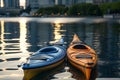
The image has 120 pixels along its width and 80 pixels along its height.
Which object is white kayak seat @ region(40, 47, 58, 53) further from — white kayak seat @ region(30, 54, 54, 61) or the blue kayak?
white kayak seat @ region(30, 54, 54, 61)

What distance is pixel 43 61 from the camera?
27.3 meters

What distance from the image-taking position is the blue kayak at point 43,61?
2566 cm

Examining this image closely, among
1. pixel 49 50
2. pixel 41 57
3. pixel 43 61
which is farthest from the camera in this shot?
pixel 49 50

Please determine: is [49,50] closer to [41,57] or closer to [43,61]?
[41,57]

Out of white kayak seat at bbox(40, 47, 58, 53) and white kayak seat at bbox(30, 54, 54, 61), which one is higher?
white kayak seat at bbox(30, 54, 54, 61)

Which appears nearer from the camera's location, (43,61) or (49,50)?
(43,61)

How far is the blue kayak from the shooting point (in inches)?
1010

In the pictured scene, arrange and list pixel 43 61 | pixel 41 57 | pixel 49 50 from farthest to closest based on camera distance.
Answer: pixel 49 50, pixel 41 57, pixel 43 61

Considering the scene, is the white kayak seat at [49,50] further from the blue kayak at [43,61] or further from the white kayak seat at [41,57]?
the white kayak seat at [41,57]

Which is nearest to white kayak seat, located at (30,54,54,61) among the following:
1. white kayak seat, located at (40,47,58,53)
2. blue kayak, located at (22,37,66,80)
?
blue kayak, located at (22,37,66,80)

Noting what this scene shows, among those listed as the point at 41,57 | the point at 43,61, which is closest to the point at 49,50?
the point at 41,57

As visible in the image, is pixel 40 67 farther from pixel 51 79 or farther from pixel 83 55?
pixel 83 55

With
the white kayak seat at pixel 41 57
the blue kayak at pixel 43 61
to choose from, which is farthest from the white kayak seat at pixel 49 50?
the white kayak seat at pixel 41 57

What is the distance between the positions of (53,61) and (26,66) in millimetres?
3513
